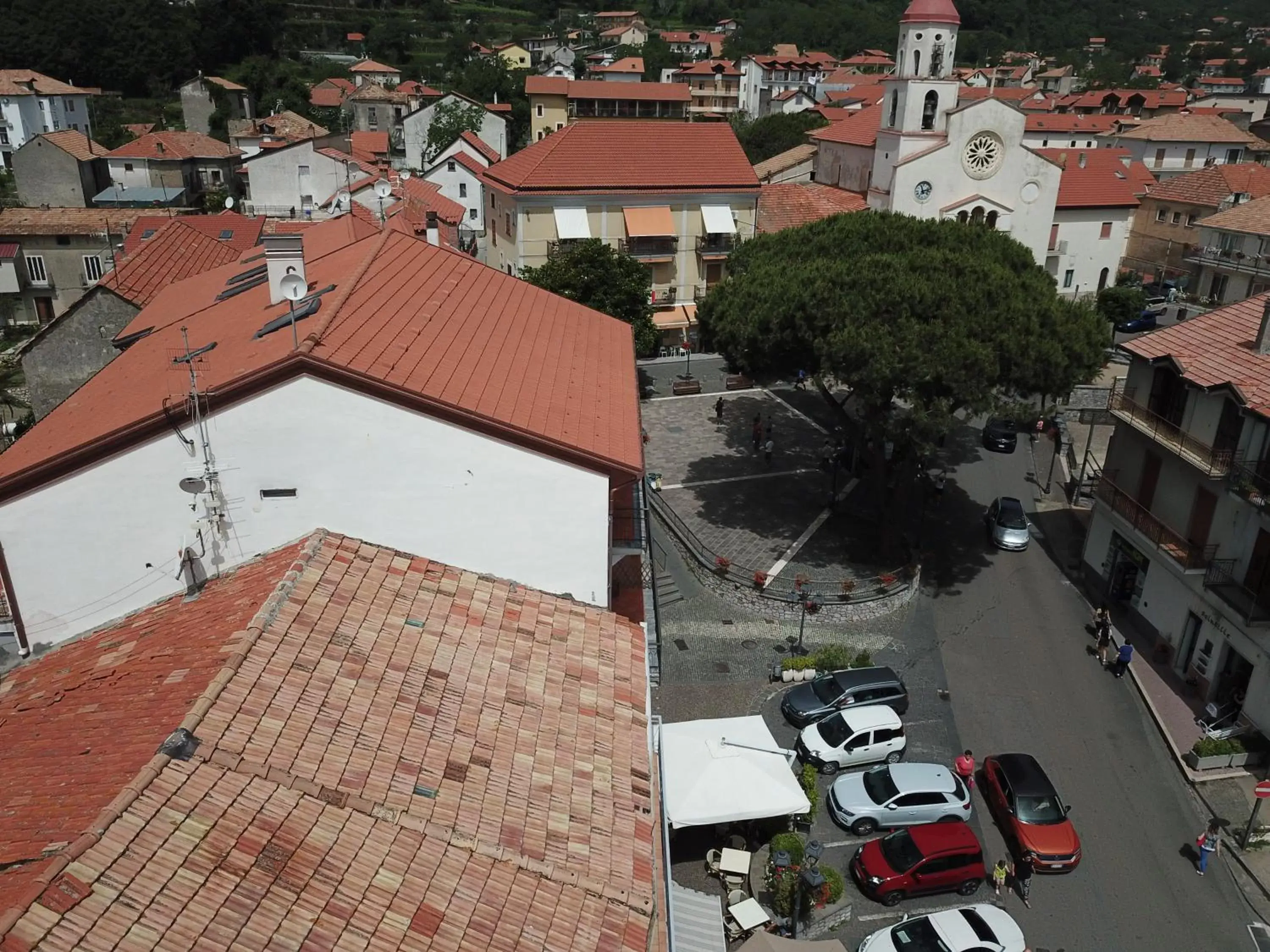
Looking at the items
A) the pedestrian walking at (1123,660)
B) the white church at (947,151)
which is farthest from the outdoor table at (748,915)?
the white church at (947,151)

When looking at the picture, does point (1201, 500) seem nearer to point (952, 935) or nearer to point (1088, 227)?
point (952, 935)

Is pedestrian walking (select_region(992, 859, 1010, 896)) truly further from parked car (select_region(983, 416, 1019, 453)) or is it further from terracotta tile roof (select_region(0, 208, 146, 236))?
terracotta tile roof (select_region(0, 208, 146, 236))

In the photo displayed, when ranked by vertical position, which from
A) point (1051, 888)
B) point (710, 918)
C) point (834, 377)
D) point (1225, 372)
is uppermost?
point (1225, 372)

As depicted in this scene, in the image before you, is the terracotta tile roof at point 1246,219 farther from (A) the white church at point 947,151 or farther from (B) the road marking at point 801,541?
(B) the road marking at point 801,541

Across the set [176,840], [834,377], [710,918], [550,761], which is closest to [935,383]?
[834,377]

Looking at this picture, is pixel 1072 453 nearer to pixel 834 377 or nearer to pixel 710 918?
pixel 834 377

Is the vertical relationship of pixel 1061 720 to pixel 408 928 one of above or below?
below
